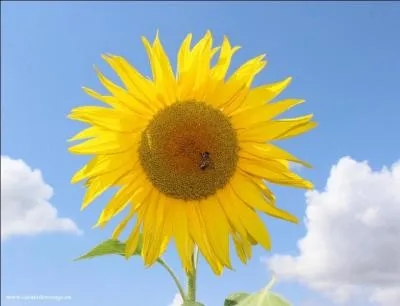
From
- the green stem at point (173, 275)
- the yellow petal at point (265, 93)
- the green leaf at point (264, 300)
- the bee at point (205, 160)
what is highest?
the yellow petal at point (265, 93)

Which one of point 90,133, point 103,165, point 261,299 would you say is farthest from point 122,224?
point 261,299

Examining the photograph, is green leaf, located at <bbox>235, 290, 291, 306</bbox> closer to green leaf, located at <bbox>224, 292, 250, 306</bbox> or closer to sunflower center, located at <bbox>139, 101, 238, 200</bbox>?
green leaf, located at <bbox>224, 292, 250, 306</bbox>

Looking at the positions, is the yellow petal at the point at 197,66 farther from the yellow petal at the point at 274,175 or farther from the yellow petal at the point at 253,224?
the yellow petal at the point at 253,224

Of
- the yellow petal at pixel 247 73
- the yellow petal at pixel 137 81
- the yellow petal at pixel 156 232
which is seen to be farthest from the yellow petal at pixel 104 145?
the yellow petal at pixel 247 73

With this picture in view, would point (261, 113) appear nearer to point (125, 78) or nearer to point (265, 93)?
point (265, 93)

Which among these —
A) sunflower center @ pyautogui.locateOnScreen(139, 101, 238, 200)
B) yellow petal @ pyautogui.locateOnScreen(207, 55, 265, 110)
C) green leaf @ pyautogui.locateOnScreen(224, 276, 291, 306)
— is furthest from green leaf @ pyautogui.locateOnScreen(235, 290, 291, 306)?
yellow petal @ pyautogui.locateOnScreen(207, 55, 265, 110)

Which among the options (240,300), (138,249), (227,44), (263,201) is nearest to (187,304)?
(240,300)

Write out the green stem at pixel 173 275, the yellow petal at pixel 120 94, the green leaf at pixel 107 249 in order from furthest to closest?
the yellow petal at pixel 120 94 < the green leaf at pixel 107 249 < the green stem at pixel 173 275
